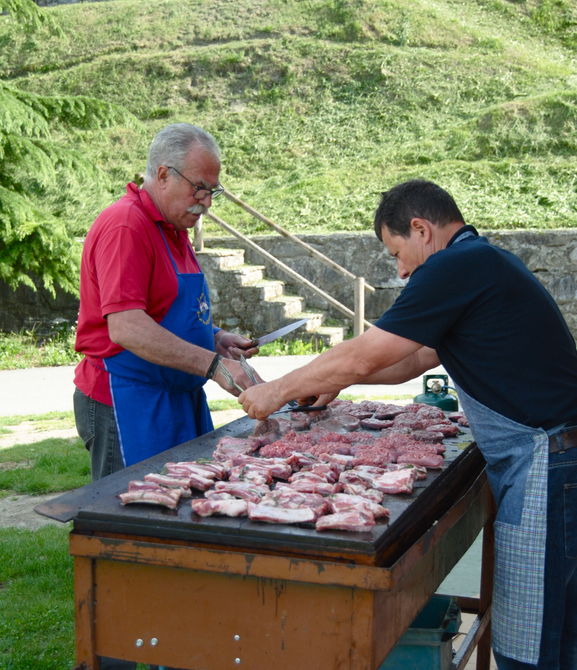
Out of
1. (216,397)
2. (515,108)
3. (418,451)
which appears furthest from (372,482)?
(515,108)

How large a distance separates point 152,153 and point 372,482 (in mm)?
1700

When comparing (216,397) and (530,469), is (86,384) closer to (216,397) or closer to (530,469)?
(530,469)

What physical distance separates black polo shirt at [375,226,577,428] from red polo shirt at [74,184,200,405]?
41.8 inches

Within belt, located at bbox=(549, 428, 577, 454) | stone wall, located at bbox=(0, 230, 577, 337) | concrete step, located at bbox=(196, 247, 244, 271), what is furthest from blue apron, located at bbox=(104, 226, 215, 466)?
concrete step, located at bbox=(196, 247, 244, 271)

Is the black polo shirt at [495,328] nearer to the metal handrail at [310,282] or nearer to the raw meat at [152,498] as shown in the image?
the raw meat at [152,498]

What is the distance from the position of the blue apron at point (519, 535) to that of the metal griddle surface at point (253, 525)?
208 mm

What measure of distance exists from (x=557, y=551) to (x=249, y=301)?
995 centimetres

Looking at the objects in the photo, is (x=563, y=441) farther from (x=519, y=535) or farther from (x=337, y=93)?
(x=337, y=93)

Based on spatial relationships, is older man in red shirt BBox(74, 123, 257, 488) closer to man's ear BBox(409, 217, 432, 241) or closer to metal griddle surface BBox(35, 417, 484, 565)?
metal griddle surface BBox(35, 417, 484, 565)

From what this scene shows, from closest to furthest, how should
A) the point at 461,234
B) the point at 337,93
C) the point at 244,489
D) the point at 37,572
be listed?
the point at 244,489 < the point at 461,234 < the point at 37,572 < the point at 337,93

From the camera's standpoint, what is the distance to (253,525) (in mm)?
2221

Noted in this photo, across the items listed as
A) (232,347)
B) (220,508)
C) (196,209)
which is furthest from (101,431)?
(220,508)

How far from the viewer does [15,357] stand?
460 inches

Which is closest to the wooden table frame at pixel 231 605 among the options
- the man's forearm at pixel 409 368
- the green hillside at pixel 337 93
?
the man's forearm at pixel 409 368
